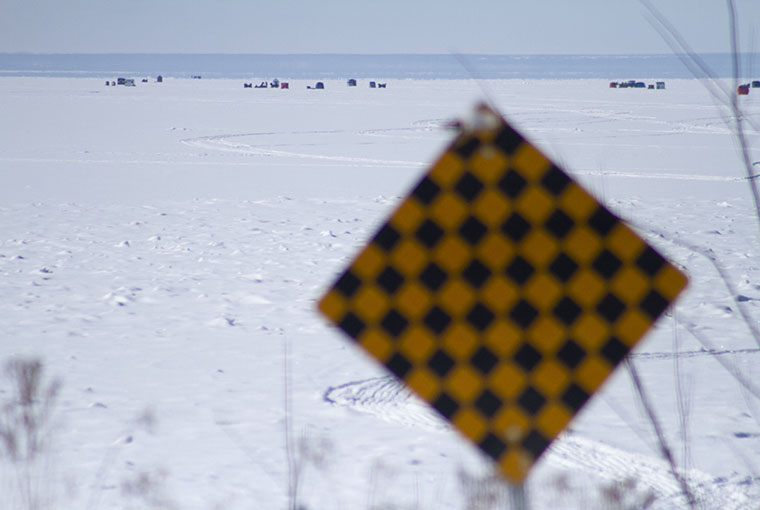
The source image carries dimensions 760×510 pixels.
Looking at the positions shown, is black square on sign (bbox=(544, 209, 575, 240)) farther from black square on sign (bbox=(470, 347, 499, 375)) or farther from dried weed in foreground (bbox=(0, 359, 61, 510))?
dried weed in foreground (bbox=(0, 359, 61, 510))

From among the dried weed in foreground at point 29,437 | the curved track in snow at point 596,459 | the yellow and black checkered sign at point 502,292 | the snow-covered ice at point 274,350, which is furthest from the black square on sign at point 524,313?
the dried weed in foreground at point 29,437

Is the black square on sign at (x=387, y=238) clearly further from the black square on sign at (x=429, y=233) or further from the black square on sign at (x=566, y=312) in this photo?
the black square on sign at (x=566, y=312)

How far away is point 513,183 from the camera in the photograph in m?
1.31

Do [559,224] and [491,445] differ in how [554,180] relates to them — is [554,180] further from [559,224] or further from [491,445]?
[491,445]

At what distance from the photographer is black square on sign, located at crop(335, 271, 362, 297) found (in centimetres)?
131

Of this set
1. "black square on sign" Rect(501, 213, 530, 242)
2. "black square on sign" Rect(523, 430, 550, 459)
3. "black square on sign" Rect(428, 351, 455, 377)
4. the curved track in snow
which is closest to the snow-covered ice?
the curved track in snow

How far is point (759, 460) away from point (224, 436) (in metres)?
2.32

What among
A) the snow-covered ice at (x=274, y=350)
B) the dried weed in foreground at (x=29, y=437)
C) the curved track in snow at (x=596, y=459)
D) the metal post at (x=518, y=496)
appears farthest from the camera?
the snow-covered ice at (x=274, y=350)

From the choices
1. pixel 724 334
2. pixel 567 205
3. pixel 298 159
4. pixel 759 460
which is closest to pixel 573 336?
pixel 567 205

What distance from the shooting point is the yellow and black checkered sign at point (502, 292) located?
4.28 ft

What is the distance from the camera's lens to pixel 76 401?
4156 mm

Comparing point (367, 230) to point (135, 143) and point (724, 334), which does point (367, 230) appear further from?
point (135, 143)

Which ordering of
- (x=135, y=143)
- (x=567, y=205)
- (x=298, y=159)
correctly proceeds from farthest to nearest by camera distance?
(x=135, y=143) < (x=298, y=159) < (x=567, y=205)

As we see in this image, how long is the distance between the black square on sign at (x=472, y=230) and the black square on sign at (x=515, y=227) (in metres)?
0.03
